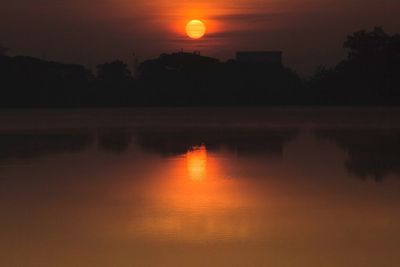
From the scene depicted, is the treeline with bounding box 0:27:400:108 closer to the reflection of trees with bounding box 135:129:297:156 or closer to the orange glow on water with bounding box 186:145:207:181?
the reflection of trees with bounding box 135:129:297:156

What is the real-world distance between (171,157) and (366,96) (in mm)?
41619

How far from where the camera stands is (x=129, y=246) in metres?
5.38

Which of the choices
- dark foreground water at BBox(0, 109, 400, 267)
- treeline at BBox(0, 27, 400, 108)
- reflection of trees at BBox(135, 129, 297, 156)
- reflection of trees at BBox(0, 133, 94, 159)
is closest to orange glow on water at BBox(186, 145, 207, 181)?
dark foreground water at BBox(0, 109, 400, 267)

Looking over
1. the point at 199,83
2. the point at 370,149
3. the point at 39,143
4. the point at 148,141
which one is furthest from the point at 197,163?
the point at 199,83

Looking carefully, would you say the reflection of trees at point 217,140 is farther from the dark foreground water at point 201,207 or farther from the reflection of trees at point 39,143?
the reflection of trees at point 39,143

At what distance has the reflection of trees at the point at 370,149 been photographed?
1005 centimetres

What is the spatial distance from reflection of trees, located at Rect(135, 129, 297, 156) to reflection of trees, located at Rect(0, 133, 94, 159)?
1.25 meters

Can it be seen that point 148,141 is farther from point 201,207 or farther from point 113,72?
point 113,72

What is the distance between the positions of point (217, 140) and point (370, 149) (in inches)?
151

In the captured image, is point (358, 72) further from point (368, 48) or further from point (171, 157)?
point (171, 157)

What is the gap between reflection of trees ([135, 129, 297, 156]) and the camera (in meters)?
13.7

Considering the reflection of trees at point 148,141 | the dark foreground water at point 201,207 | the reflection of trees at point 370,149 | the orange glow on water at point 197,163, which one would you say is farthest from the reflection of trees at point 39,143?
the reflection of trees at point 370,149

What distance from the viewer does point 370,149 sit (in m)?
13.4

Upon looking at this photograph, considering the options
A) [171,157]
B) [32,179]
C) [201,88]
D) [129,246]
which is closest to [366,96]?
[201,88]
